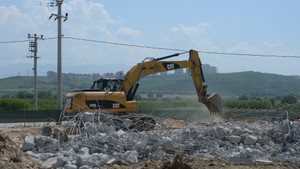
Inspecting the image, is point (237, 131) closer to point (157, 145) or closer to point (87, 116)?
point (157, 145)

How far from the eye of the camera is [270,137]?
1227 cm

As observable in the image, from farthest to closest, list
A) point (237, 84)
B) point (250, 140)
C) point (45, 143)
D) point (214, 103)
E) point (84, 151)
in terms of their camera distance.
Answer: point (237, 84) → point (214, 103) → point (250, 140) → point (45, 143) → point (84, 151)

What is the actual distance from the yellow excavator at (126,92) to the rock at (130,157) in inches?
258

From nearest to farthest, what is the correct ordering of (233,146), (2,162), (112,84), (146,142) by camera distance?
(2,162) < (146,142) < (233,146) < (112,84)

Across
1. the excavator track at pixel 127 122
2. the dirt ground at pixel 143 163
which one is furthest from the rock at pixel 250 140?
the excavator track at pixel 127 122

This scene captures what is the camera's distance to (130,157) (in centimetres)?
977

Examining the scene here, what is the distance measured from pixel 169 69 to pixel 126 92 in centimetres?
254

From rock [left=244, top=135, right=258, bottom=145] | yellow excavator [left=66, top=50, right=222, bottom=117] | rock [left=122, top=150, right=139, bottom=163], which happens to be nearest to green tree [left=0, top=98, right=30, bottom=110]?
yellow excavator [left=66, top=50, right=222, bottom=117]

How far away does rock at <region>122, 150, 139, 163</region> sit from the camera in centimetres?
968

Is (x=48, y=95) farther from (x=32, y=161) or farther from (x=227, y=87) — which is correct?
(x=32, y=161)

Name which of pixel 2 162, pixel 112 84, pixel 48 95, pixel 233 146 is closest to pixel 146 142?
pixel 233 146

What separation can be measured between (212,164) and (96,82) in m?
10.9

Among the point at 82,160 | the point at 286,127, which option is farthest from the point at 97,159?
the point at 286,127

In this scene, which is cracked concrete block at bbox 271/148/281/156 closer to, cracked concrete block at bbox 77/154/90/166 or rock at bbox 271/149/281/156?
rock at bbox 271/149/281/156
